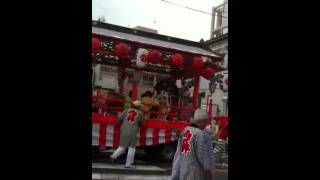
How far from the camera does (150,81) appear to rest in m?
10.8

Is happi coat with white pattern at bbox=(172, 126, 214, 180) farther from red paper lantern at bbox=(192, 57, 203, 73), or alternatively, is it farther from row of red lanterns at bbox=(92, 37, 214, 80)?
red paper lantern at bbox=(192, 57, 203, 73)

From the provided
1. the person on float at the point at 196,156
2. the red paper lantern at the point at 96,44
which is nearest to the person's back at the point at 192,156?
the person on float at the point at 196,156

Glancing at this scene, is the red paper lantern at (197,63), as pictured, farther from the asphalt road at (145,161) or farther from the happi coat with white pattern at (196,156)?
the happi coat with white pattern at (196,156)

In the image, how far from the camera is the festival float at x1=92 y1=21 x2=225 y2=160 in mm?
8766

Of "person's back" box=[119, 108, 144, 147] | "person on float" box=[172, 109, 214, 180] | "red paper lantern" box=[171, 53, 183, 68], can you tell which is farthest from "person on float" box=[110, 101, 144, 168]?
"person on float" box=[172, 109, 214, 180]

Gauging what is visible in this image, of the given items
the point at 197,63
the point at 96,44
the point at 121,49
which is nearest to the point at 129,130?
the point at 121,49

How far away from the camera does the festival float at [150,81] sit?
8766 mm

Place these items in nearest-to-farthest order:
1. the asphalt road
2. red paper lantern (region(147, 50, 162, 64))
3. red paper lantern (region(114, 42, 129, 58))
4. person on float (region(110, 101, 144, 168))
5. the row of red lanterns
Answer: person on float (region(110, 101, 144, 168)) < the row of red lanterns < red paper lantern (region(114, 42, 129, 58)) < the asphalt road < red paper lantern (region(147, 50, 162, 64))

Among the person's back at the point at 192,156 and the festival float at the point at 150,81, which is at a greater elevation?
the festival float at the point at 150,81
